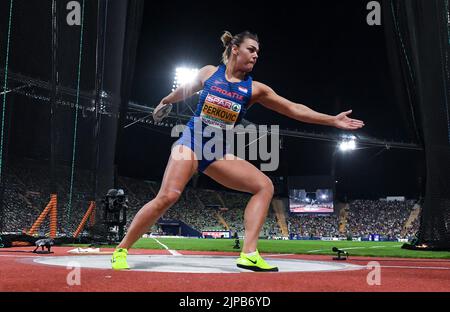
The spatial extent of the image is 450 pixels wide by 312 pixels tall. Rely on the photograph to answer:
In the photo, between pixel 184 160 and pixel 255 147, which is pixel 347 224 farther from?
pixel 184 160

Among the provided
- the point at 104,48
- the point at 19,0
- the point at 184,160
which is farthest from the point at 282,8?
the point at 184,160

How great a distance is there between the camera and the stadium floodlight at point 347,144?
40656 mm

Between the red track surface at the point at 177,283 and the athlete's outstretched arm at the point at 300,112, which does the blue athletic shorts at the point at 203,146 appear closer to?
the athlete's outstretched arm at the point at 300,112

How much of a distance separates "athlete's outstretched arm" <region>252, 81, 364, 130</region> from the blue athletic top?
15 cm

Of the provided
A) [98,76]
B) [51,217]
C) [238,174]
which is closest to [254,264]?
[238,174]

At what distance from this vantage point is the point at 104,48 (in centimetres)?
1207

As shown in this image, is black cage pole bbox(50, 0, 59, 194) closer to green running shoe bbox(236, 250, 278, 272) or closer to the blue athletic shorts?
the blue athletic shorts

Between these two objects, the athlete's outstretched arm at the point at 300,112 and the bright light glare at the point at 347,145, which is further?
the bright light glare at the point at 347,145

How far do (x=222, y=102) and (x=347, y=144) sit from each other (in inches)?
1591

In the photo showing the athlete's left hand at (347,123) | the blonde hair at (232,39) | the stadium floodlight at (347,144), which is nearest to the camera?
the athlete's left hand at (347,123)

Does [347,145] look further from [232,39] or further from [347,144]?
[232,39]

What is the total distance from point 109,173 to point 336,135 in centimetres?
3307

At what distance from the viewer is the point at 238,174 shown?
4.31 metres

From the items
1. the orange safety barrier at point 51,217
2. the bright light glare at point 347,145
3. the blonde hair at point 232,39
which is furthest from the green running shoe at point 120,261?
the bright light glare at point 347,145
